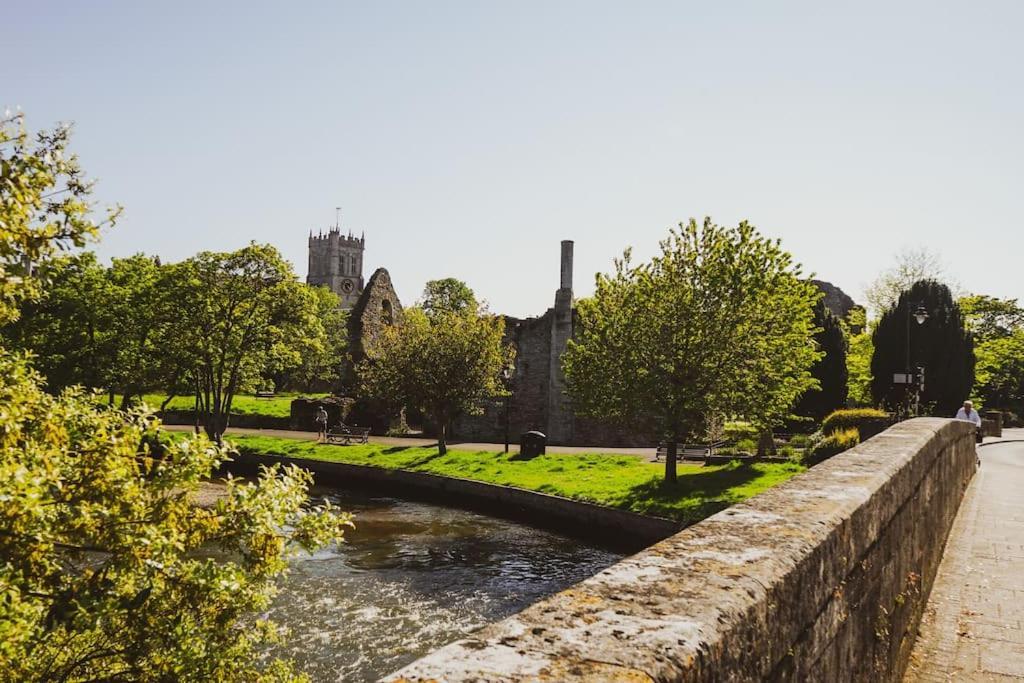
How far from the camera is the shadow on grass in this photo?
66.7 ft

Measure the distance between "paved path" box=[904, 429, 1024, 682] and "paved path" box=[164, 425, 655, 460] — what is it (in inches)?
817

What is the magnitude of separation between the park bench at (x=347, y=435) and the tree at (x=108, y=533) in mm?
30271

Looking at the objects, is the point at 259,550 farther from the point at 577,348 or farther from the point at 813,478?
the point at 577,348

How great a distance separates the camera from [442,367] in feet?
111

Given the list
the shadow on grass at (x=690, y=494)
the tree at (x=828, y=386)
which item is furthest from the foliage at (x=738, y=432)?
the shadow on grass at (x=690, y=494)

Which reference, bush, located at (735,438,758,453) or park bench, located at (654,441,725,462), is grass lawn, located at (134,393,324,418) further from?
bush, located at (735,438,758,453)

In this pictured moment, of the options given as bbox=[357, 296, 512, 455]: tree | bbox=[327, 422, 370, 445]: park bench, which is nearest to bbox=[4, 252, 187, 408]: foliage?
bbox=[327, 422, 370, 445]: park bench

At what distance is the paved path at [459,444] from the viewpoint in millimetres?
33625

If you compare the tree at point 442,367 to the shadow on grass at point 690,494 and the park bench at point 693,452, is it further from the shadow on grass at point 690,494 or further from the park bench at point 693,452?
the shadow on grass at point 690,494

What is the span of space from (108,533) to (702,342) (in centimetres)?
1997

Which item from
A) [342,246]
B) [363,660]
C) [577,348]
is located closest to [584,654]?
[363,660]

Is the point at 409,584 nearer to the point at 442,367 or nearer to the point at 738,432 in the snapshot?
the point at 442,367

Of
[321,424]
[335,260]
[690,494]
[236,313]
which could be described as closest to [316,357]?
[321,424]

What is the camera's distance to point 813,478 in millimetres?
4516
